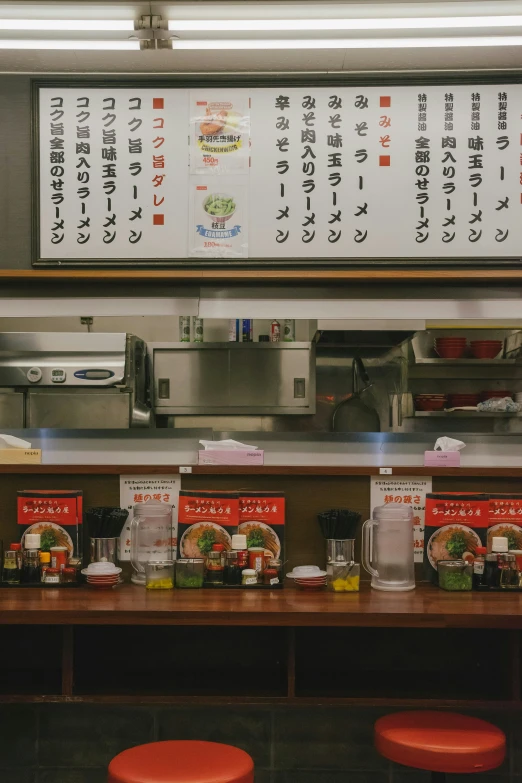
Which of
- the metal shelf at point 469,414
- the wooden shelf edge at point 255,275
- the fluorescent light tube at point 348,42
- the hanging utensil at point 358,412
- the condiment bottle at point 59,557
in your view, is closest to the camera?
the condiment bottle at point 59,557

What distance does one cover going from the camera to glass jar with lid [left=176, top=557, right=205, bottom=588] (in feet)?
8.84

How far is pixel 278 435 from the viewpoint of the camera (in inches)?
137

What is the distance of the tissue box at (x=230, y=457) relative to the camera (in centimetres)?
305

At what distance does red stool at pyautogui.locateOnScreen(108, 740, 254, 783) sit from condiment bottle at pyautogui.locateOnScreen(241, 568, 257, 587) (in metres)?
0.64

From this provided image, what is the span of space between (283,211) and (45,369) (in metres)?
2.44

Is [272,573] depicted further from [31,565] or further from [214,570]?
[31,565]

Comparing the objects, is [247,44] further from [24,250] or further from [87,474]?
[87,474]

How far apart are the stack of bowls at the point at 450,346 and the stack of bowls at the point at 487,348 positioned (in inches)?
3.7

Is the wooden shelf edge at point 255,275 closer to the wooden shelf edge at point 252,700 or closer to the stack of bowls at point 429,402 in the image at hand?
the wooden shelf edge at point 252,700

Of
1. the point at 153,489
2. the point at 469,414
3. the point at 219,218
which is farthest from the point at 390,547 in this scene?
the point at 469,414

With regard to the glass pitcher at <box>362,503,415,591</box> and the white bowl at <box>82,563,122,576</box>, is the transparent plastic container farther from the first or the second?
the white bowl at <box>82,563,122,576</box>

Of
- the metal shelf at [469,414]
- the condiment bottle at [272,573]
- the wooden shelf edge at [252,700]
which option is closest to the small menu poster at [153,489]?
the condiment bottle at [272,573]

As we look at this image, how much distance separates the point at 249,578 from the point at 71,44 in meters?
2.11

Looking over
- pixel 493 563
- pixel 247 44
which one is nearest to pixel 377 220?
pixel 247 44
